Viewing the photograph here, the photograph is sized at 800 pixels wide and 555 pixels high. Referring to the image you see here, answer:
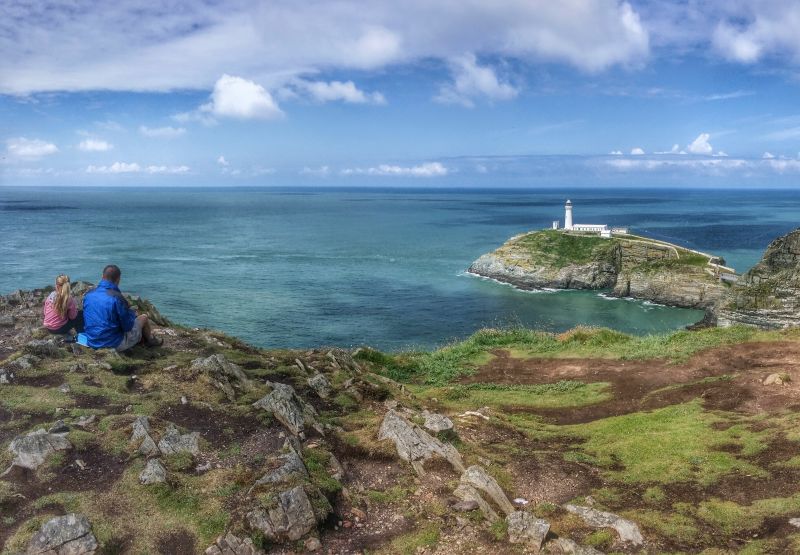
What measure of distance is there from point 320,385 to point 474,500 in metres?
8.17

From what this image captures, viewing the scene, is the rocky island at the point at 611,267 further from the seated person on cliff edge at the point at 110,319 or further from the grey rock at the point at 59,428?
the grey rock at the point at 59,428

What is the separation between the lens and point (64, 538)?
32.1 feet

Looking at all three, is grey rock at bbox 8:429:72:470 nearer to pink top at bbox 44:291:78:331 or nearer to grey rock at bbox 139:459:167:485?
grey rock at bbox 139:459:167:485

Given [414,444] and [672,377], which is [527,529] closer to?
[414,444]

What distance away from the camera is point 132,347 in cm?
1819

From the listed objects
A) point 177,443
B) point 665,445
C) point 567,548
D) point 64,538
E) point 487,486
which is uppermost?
point 177,443

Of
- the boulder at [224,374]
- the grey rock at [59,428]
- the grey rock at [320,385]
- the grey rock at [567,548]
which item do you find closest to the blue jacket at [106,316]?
the boulder at [224,374]

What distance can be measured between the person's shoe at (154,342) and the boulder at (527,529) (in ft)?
43.7

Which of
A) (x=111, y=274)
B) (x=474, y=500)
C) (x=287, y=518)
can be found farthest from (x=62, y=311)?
(x=474, y=500)

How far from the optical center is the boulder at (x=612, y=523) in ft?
37.4

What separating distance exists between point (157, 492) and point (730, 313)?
56.9 m

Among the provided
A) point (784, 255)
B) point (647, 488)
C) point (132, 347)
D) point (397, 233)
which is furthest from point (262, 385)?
point (397, 233)

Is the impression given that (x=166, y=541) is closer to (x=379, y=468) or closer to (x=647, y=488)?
(x=379, y=468)

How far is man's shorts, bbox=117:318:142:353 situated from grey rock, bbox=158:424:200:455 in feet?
18.2
